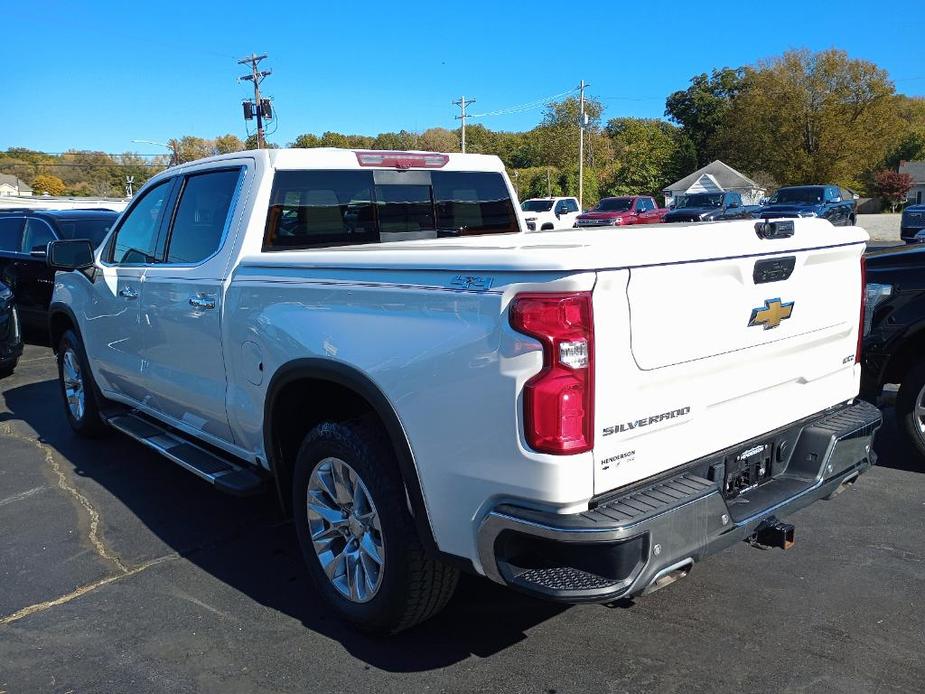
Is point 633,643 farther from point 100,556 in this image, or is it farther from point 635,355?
point 100,556

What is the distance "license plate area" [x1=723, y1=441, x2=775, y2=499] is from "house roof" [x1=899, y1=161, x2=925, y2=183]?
3053 inches

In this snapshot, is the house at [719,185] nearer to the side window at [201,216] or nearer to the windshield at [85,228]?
the windshield at [85,228]

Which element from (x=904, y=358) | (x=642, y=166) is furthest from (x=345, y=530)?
(x=642, y=166)

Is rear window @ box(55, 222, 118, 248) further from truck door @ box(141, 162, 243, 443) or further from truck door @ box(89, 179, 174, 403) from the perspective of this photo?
truck door @ box(141, 162, 243, 443)

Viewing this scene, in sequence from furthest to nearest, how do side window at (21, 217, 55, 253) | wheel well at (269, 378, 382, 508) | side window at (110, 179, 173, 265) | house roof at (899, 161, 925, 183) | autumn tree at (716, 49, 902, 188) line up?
1. house roof at (899, 161, 925, 183)
2. autumn tree at (716, 49, 902, 188)
3. side window at (21, 217, 55, 253)
4. side window at (110, 179, 173, 265)
5. wheel well at (269, 378, 382, 508)

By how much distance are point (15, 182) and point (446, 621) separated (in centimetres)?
8922

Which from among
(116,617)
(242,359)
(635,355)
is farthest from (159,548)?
(635,355)

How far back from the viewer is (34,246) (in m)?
10.2

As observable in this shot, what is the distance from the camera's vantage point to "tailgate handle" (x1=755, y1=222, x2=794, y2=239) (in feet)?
9.64

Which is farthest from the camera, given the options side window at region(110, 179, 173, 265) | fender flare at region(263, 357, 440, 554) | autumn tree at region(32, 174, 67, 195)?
autumn tree at region(32, 174, 67, 195)

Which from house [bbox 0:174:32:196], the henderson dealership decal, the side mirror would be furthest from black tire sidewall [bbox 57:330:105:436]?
house [bbox 0:174:32:196]

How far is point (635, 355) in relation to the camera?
249 cm

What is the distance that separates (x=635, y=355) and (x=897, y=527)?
8.84 feet

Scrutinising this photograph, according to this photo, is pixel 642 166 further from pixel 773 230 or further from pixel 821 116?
pixel 773 230
